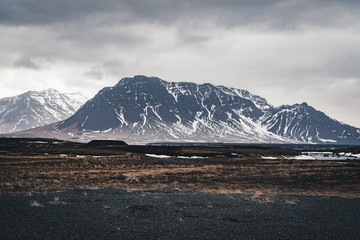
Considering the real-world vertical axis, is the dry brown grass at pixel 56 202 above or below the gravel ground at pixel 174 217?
below

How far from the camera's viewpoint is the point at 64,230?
14164 millimetres

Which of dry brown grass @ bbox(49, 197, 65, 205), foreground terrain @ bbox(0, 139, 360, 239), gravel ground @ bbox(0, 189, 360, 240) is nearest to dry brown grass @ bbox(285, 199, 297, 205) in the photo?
gravel ground @ bbox(0, 189, 360, 240)

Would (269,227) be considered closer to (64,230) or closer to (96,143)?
(64,230)

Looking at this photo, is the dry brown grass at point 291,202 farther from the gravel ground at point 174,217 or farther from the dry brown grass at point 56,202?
the dry brown grass at point 56,202

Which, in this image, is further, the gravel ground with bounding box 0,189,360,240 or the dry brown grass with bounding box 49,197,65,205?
the dry brown grass with bounding box 49,197,65,205

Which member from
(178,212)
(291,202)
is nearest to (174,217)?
(178,212)

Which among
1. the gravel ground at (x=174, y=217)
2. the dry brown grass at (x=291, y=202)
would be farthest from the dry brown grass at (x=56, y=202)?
the dry brown grass at (x=291, y=202)

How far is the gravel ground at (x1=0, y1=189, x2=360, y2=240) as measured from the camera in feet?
46.6

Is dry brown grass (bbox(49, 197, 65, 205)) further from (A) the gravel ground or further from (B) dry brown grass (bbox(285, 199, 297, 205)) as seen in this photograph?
(B) dry brown grass (bbox(285, 199, 297, 205))

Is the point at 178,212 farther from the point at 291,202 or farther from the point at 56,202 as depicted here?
the point at 291,202

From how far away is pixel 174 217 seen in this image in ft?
57.8

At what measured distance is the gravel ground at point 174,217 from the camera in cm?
1420

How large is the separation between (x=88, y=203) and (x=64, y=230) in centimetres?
708

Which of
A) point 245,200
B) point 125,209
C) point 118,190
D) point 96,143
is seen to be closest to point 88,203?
point 125,209
